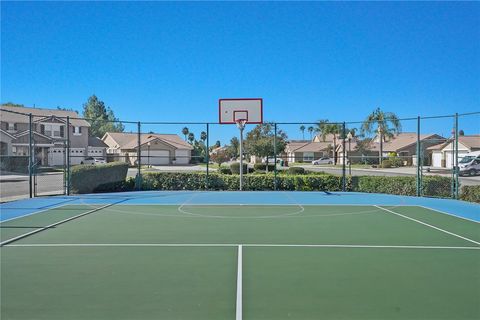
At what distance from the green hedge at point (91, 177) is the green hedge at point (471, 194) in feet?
49.5

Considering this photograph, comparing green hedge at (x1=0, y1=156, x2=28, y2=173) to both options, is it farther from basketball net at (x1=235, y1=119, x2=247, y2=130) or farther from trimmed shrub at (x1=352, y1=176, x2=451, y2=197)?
trimmed shrub at (x1=352, y1=176, x2=451, y2=197)

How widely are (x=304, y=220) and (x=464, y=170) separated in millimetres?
26361

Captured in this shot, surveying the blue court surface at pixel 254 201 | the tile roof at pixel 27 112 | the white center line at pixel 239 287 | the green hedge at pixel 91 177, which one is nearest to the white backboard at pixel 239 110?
the blue court surface at pixel 254 201

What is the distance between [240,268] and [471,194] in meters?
12.4

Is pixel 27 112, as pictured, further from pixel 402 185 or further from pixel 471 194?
pixel 471 194

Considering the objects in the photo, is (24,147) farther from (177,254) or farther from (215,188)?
(177,254)

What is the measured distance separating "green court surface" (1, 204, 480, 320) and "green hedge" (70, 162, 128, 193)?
7289mm

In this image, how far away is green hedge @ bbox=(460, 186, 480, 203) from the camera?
14991 millimetres

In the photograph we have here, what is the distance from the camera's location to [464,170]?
32094 mm

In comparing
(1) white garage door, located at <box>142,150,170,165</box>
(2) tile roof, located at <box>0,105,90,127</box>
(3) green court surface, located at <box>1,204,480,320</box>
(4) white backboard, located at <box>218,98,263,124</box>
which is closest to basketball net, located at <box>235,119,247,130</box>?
(4) white backboard, located at <box>218,98,263,124</box>

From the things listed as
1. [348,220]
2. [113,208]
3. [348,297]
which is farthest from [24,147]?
[348,297]

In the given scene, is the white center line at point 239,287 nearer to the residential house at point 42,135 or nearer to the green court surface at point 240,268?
the green court surface at point 240,268

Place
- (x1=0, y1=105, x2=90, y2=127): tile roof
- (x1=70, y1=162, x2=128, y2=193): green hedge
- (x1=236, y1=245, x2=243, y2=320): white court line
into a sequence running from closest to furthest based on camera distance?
(x1=236, y1=245, x2=243, y2=320): white court line
(x1=70, y1=162, x2=128, y2=193): green hedge
(x1=0, y1=105, x2=90, y2=127): tile roof

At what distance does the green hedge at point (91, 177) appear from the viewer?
707 inches
